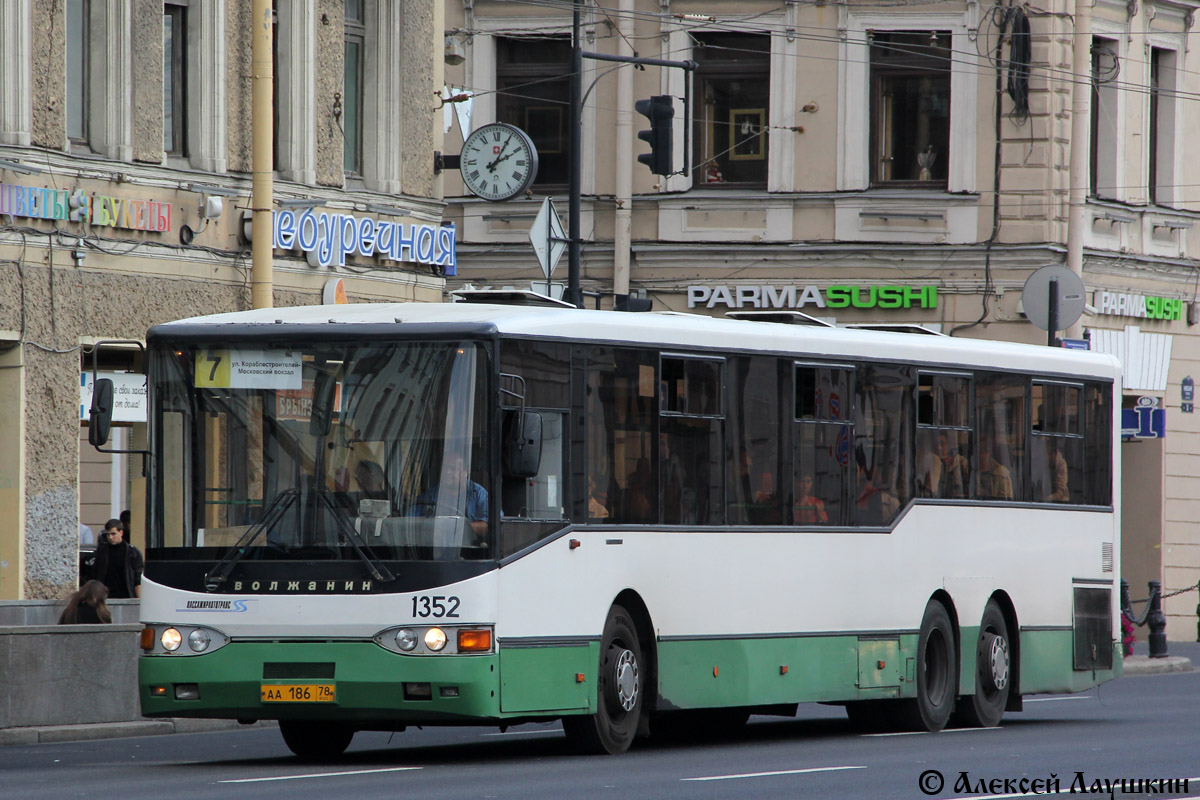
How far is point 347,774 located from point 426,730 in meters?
5.84

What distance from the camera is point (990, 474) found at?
19250 mm

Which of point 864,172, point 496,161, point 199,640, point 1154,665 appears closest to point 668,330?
point 199,640

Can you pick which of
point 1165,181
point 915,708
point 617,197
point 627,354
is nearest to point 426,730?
point 915,708

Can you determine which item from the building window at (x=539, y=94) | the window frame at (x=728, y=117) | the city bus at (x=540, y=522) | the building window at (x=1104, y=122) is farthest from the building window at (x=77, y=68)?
the building window at (x=1104, y=122)

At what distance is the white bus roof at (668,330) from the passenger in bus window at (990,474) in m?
0.64

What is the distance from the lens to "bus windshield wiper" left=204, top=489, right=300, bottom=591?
46.9 ft

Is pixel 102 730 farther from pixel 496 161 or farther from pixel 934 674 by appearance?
pixel 496 161

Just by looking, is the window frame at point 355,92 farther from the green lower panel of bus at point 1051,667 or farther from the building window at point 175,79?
the green lower panel of bus at point 1051,667

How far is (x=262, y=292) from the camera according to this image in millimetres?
22812

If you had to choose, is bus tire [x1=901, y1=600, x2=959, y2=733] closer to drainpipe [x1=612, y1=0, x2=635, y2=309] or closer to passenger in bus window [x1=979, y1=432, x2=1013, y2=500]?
passenger in bus window [x1=979, y1=432, x2=1013, y2=500]

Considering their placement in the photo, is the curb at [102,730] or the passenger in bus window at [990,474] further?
the passenger in bus window at [990,474]

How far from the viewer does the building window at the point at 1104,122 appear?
3506cm

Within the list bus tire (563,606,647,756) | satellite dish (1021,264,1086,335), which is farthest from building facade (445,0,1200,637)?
bus tire (563,606,647,756)

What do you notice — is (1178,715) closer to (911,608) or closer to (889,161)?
(911,608)
